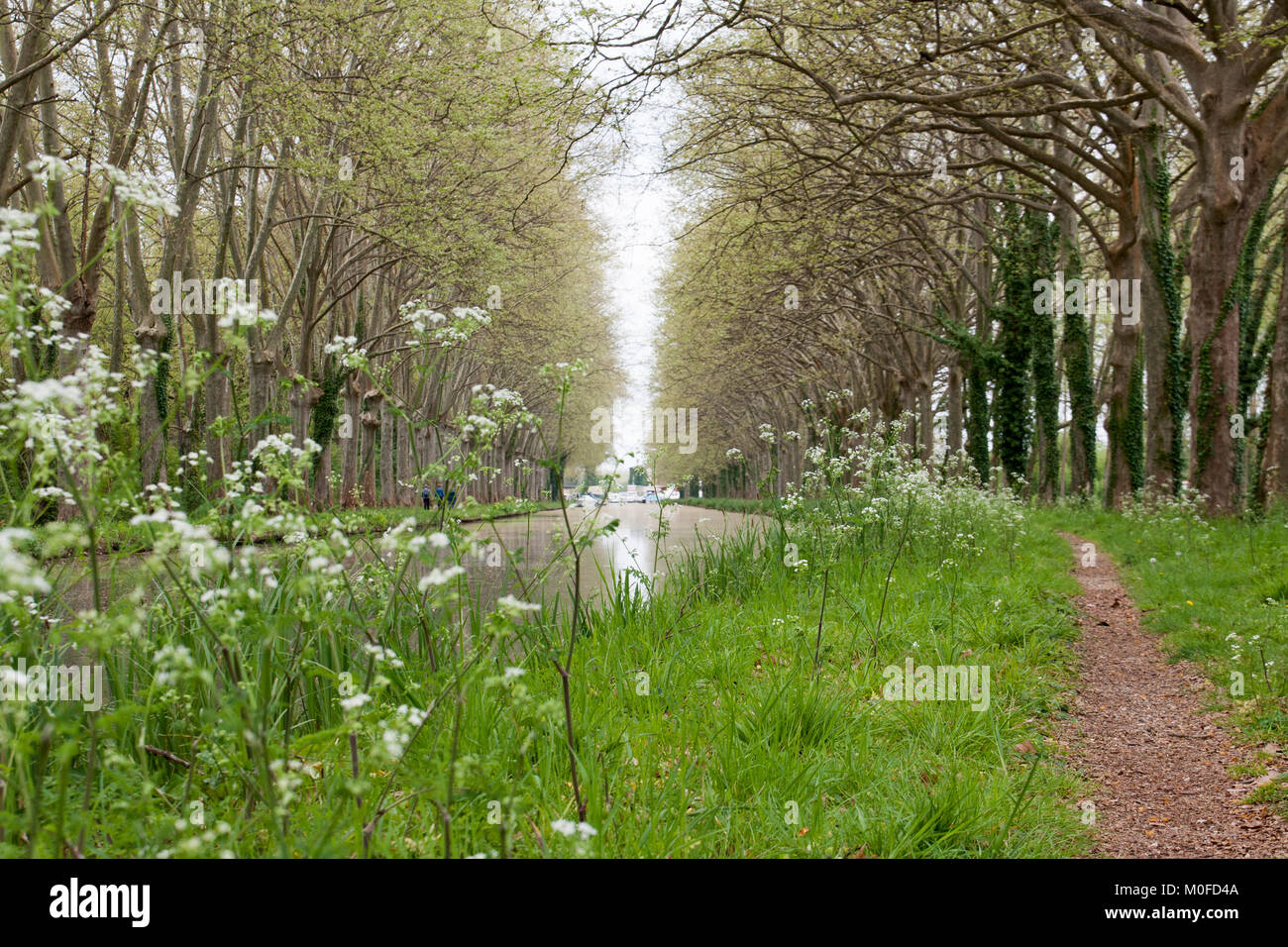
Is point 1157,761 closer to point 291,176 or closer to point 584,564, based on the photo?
point 584,564

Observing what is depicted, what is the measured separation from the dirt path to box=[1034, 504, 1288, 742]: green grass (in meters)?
0.19

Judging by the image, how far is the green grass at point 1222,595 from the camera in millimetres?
4685

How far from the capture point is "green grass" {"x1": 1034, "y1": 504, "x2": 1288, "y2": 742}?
4.68 m

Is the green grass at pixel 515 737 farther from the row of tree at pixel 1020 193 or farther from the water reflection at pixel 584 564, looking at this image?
the row of tree at pixel 1020 193

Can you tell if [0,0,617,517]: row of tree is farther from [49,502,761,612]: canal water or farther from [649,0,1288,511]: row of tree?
[649,0,1288,511]: row of tree

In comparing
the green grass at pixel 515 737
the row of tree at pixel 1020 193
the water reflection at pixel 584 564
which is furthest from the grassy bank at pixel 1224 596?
the water reflection at pixel 584 564

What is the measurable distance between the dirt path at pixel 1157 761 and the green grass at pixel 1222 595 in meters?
0.19

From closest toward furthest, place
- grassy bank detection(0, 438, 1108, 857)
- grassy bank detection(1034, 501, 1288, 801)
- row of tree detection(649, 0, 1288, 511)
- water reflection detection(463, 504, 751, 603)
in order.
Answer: grassy bank detection(0, 438, 1108, 857)
water reflection detection(463, 504, 751, 603)
grassy bank detection(1034, 501, 1288, 801)
row of tree detection(649, 0, 1288, 511)

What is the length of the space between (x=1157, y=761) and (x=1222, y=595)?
3.69m

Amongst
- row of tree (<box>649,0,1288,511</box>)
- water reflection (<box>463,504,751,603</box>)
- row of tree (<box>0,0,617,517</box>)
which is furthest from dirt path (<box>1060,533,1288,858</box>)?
row of tree (<box>0,0,617,517</box>)

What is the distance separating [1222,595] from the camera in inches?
272

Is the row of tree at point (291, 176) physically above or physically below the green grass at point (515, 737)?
above
